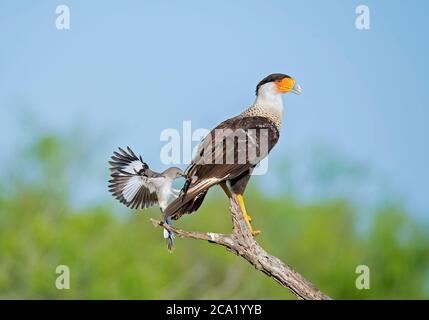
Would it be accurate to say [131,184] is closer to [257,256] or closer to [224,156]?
[224,156]

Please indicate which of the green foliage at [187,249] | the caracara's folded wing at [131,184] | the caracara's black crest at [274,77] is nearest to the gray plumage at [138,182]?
the caracara's folded wing at [131,184]

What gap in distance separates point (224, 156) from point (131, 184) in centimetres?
95

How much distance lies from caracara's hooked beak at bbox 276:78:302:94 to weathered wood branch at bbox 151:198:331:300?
1.95 m

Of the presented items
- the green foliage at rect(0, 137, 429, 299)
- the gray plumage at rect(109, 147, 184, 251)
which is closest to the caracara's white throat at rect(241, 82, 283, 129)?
the gray plumage at rect(109, 147, 184, 251)

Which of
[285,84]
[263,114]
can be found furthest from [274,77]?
[263,114]

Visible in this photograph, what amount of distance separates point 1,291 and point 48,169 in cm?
592

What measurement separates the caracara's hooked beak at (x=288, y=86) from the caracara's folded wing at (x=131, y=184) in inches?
74.9

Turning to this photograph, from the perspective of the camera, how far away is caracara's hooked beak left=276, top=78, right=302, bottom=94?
32.1ft

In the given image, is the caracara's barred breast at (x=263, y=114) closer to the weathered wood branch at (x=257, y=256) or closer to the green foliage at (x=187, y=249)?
the weathered wood branch at (x=257, y=256)

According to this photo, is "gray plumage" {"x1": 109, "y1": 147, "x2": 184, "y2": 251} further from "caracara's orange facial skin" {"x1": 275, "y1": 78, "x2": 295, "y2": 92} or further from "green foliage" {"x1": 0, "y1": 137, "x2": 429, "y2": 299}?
"green foliage" {"x1": 0, "y1": 137, "x2": 429, "y2": 299}

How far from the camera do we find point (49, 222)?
39438 millimetres

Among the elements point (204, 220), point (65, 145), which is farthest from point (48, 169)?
point (204, 220)
